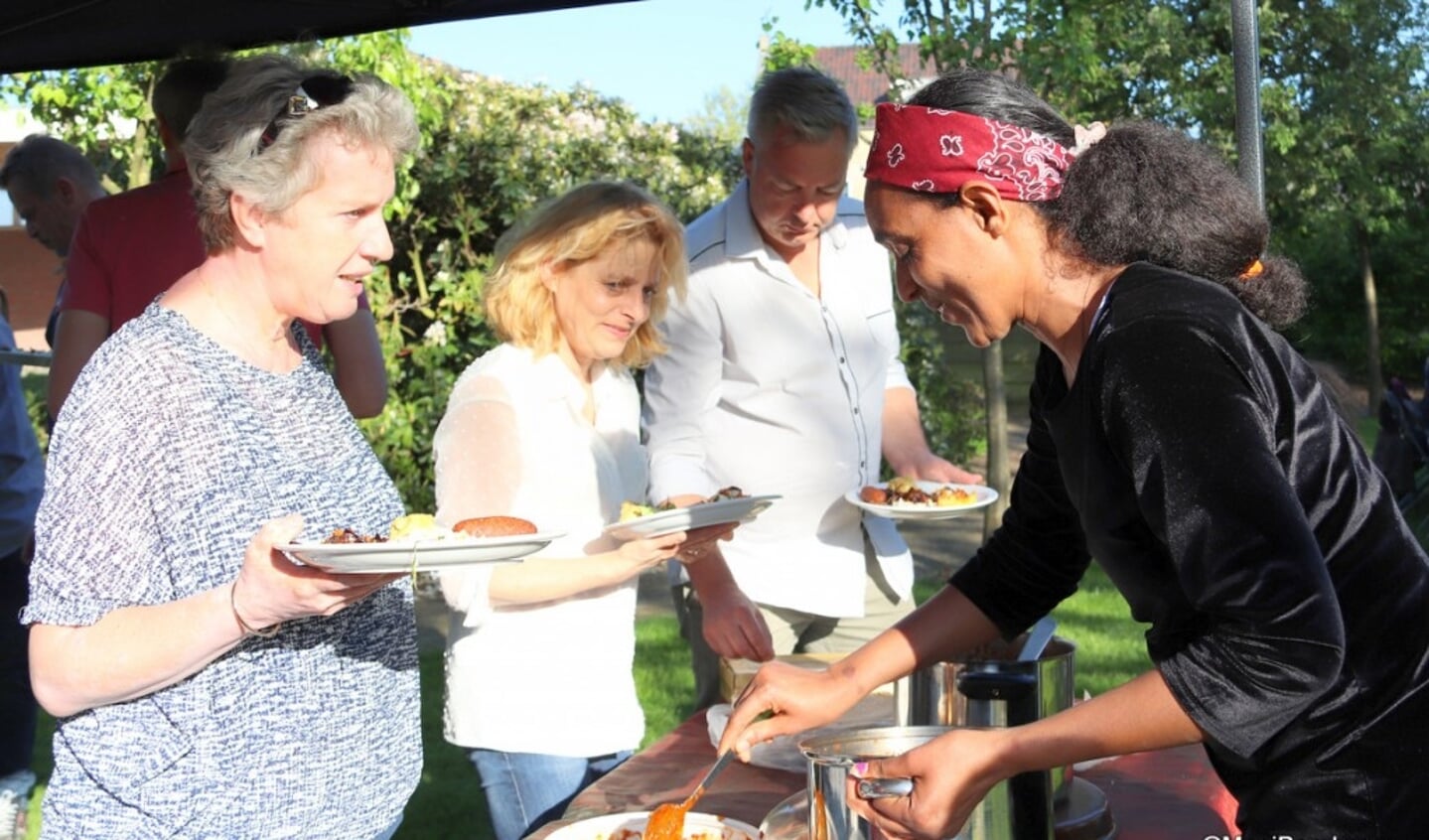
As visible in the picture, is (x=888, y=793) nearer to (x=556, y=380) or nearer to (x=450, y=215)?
(x=556, y=380)

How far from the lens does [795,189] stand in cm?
338

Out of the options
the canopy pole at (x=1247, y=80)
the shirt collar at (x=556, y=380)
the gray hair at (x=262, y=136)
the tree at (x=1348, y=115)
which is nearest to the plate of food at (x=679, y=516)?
the shirt collar at (x=556, y=380)

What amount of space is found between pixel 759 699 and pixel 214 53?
2.56 metres

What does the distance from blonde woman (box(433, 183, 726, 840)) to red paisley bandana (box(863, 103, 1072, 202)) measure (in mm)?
1058

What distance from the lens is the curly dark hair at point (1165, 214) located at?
1.61 meters

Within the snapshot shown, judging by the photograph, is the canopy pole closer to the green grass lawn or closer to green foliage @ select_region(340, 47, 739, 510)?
the green grass lawn

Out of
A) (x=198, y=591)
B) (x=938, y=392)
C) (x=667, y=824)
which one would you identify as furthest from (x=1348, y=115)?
(x=198, y=591)

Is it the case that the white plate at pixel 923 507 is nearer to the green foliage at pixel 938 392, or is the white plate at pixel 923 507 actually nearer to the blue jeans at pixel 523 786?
the blue jeans at pixel 523 786

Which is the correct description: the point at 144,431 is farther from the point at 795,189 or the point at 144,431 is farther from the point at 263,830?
the point at 795,189

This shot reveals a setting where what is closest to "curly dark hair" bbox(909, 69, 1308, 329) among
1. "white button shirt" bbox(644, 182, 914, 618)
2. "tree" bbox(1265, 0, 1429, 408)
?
"white button shirt" bbox(644, 182, 914, 618)

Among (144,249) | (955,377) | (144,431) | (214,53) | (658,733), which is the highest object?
(214,53)

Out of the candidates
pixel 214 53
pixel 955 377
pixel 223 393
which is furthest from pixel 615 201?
pixel 955 377

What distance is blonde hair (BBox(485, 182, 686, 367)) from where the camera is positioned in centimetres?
276

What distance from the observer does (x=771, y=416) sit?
342cm
